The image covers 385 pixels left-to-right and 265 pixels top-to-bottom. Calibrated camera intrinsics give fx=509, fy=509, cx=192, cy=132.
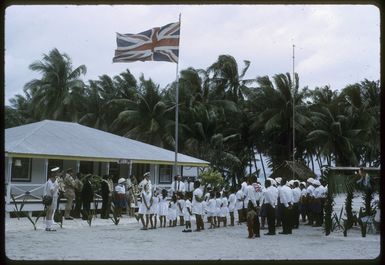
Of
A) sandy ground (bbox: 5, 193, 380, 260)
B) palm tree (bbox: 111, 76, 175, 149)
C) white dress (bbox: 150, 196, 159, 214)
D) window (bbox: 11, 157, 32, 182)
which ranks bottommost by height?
sandy ground (bbox: 5, 193, 380, 260)

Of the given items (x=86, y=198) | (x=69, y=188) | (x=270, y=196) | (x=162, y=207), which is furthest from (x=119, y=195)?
(x=270, y=196)

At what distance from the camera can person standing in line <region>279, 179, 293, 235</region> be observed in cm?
1391

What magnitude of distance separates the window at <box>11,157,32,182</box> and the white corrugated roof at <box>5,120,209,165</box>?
93 cm

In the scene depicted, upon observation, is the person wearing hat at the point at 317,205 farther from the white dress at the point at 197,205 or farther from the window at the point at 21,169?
the window at the point at 21,169

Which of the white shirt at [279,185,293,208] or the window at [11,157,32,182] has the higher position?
the window at [11,157,32,182]

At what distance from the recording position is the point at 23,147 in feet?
62.0

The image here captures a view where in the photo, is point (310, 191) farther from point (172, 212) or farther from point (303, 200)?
point (172, 212)

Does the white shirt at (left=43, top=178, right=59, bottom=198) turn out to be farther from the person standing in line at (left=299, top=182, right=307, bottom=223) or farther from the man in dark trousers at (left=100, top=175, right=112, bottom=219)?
the person standing in line at (left=299, top=182, right=307, bottom=223)

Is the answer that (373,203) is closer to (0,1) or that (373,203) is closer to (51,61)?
(0,1)

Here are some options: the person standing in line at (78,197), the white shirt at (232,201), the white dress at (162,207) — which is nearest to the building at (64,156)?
the person standing in line at (78,197)

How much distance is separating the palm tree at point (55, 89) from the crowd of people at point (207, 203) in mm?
18723

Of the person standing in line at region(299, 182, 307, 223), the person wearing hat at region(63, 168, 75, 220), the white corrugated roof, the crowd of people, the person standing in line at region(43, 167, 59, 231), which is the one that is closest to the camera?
the person standing in line at region(43, 167, 59, 231)

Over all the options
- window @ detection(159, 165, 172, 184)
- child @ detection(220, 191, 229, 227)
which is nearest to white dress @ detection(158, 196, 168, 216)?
child @ detection(220, 191, 229, 227)

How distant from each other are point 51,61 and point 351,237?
28.6 m
